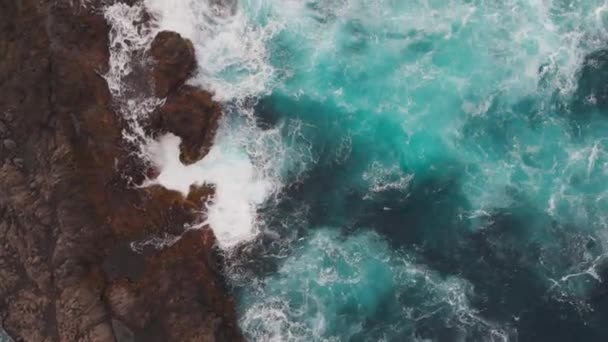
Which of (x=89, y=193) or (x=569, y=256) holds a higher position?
(x=89, y=193)

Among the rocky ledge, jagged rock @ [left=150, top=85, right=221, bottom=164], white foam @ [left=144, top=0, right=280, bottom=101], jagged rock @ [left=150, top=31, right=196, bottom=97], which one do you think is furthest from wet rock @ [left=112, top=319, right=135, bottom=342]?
white foam @ [left=144, top=0, right=280, bottom=101]

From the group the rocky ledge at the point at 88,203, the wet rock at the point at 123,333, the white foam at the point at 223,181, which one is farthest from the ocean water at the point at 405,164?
the wet rock at the point at 123,333

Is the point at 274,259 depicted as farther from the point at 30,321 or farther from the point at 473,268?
the point at 30,321

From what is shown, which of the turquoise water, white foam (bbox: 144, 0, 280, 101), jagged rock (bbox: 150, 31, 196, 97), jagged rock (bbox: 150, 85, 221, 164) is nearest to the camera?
the turquoise water

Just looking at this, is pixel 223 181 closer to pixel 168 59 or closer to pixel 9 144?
pixel 168 59

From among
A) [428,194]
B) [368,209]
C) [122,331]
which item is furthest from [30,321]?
[428,194]

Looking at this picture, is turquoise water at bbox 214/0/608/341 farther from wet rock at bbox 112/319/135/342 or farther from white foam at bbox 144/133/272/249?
wet rock at bbox 112/319/135/342

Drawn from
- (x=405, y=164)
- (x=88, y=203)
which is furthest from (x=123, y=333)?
(x=405, y=164)

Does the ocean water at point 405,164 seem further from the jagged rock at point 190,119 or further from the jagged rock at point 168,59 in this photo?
the jagged rock at point 168,59
